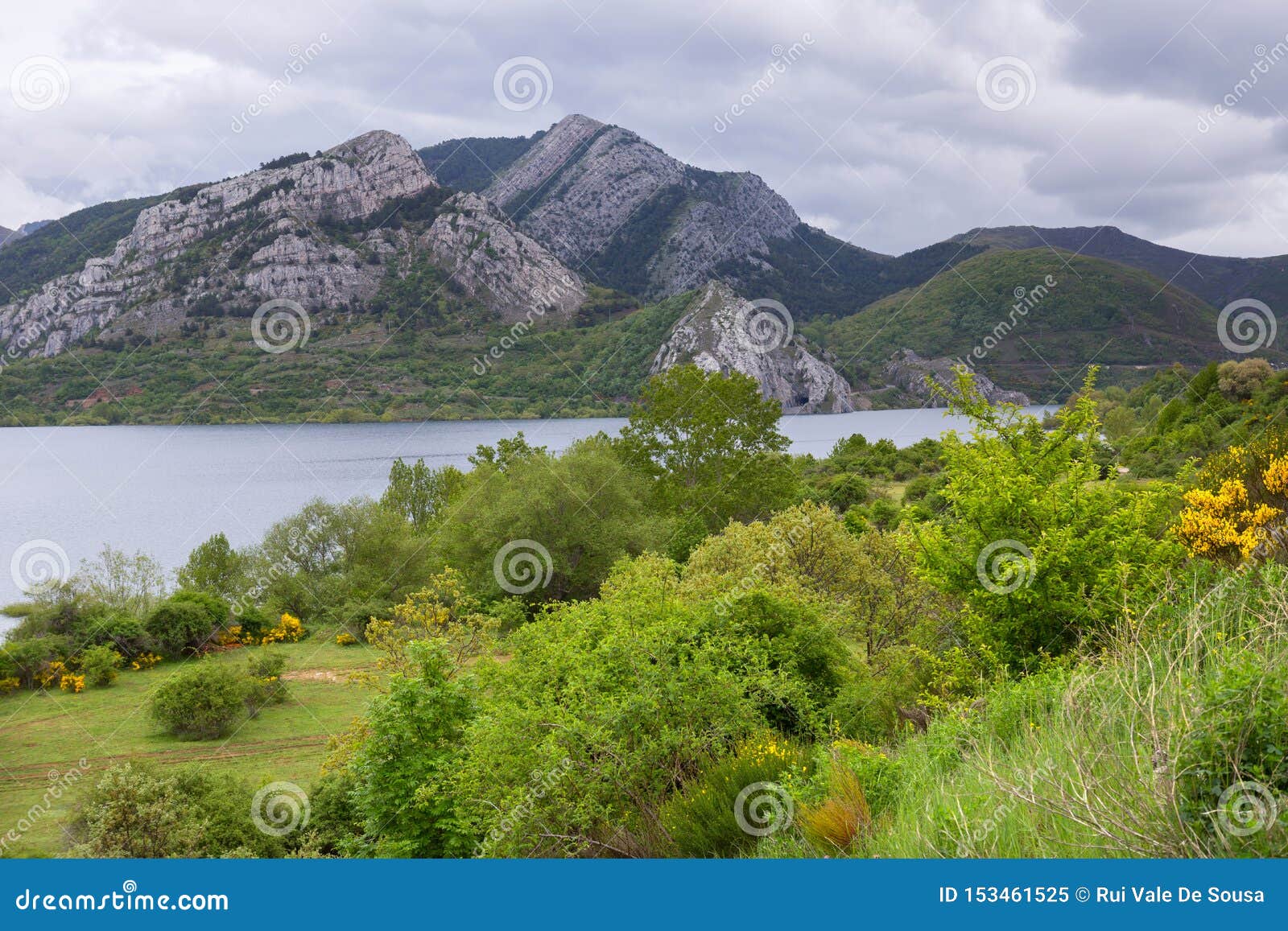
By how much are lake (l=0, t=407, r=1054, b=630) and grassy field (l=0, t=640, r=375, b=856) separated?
1381cm

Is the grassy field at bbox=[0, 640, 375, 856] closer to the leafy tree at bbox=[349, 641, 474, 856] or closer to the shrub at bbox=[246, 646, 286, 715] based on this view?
the shrub at bbox=[246, 646, 286, 715]

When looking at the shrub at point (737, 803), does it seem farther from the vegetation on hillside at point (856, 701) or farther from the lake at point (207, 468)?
the lake at point (207, 468)

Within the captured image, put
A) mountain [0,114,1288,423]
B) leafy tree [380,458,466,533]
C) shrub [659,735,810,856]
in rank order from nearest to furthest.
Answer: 1. shrub [659,735,810,856]
2. leafy tree [380,458,466,533]
3. mountain [0,114,1288,423]

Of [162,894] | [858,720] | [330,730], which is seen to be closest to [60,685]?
[330,730]

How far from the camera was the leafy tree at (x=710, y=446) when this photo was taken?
46.6 m

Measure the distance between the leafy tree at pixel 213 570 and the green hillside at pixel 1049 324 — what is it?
9626 cm

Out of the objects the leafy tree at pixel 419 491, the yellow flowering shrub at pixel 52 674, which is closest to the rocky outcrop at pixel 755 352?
the leafy tree at pixel 419 491

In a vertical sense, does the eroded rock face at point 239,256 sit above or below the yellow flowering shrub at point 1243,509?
above

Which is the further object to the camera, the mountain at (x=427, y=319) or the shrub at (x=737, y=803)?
the mountain at (x=427, y=319)

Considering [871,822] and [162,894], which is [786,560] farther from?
[162,894]

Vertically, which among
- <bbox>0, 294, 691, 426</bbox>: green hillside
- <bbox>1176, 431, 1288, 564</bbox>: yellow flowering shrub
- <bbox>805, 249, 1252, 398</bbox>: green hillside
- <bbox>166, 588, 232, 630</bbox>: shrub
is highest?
<bbox>805, 249, 1252, 398</bbox>: green hillside

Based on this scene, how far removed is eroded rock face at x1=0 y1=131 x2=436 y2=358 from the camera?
423ft

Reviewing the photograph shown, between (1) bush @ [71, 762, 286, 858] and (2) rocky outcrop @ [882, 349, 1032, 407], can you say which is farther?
(2) rocky outcrop @ [882, 349, 1032, 407]

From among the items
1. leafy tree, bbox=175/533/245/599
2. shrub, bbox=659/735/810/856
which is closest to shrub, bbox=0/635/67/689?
leafy tree, bbox=175/533/245/599
